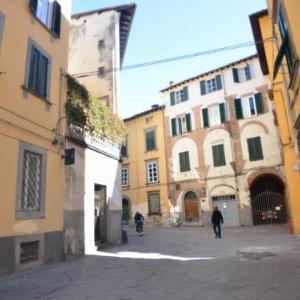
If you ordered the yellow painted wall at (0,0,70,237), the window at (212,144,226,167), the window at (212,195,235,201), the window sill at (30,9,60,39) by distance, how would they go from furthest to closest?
the window at (212,144,226,167)
the window at (212,195,235,201)
the window sill at (30,9,60,39)
the yellow painted wall at (0,0,70,237)

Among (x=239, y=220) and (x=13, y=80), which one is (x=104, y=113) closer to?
(x=13, y=80)

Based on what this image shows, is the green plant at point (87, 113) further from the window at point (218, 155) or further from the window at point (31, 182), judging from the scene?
the window at point (218, 155)

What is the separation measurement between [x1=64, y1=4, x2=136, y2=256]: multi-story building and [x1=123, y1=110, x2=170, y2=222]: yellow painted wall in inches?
383

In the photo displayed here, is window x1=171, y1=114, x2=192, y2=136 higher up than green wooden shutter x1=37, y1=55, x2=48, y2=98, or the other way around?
window x1=171, y1=114, x2=192, y2=136

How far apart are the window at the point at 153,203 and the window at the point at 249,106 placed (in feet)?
32.0

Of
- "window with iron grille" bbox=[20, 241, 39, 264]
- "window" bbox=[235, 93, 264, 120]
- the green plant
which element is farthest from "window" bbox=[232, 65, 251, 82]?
"window with iron grille" bbox=[20, 241, 39, 264]

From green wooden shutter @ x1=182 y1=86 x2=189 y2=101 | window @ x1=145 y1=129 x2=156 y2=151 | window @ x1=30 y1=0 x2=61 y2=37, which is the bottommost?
window @ x1=30 y1=0 x2=61 y2=37

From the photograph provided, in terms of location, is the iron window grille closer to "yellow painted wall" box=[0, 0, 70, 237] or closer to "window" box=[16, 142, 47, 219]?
"window" box=[16, 142, 47, 219]

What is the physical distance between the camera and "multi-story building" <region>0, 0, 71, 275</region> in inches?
306

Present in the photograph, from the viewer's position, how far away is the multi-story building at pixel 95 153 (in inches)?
412

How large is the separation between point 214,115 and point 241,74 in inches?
148

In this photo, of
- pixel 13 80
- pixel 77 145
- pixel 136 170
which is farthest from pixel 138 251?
pixel 136 170

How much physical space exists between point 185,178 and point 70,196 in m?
17.4

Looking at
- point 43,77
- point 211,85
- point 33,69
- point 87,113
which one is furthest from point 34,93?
point 211,85
